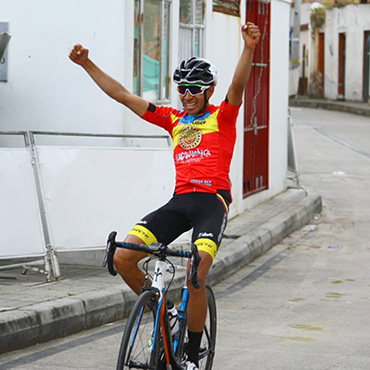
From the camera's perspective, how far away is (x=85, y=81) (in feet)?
33.3

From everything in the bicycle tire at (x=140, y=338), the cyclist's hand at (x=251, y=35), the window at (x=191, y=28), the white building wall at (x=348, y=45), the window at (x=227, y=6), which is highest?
the white building wall at (x=348, y=45)

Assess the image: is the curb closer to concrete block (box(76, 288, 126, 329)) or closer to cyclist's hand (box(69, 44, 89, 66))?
concrete block (box(76, 288, 126, 329))

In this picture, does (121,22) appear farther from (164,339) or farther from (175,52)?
(164,339)

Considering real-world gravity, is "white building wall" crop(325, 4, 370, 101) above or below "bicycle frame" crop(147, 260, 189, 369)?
above

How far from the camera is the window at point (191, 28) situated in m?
12.0

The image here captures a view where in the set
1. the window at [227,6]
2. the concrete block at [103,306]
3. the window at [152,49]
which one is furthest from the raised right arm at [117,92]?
the window at [227,6]

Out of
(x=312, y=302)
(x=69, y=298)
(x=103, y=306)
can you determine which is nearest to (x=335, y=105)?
(x=312, y=302)

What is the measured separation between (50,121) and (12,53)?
0.73m

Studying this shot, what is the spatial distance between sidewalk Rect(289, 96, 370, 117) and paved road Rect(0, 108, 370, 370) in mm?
23704

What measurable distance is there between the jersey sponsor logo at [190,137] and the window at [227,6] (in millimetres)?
6948

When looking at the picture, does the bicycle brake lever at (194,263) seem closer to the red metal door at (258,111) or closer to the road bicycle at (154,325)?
the road bicycle at (154,325)

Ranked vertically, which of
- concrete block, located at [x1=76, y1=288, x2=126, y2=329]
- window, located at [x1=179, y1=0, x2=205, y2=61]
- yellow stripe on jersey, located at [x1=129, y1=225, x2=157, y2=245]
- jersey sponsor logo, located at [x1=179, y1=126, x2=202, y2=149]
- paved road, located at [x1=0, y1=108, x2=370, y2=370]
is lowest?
paved road, located at [x1=0, y1=108, x2=370, y2=370]

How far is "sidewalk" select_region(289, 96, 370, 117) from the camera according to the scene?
39.8 meters

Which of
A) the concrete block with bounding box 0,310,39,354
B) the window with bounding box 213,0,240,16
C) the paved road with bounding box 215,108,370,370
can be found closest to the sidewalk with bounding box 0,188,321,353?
the concrete block with bounding box 0,310,39,354
